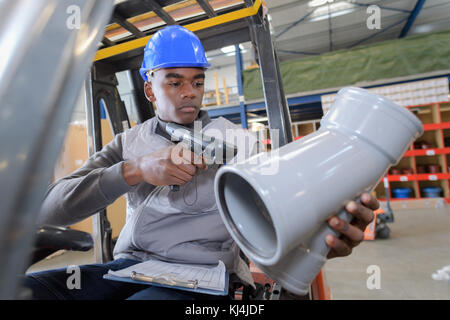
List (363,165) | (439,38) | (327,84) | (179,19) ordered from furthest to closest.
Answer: (327,84), (439,38), (179,19), (363,165)

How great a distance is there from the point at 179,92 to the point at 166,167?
1.45 ft

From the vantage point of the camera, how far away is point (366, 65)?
5336 mm

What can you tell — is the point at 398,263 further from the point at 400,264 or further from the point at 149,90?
the point at 149,90

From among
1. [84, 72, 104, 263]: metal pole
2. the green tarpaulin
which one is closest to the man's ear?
[84, 72, 104, 263]: metal pole

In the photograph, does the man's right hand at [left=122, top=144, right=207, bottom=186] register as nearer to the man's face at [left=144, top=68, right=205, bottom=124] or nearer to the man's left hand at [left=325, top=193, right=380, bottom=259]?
the man's face at [left=144, top=68, right=205, bottom=124]

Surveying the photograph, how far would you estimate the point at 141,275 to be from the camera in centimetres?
91

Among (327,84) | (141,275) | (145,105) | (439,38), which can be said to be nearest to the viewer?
(141,275)

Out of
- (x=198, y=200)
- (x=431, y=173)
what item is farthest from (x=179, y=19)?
(x=431, y=173)

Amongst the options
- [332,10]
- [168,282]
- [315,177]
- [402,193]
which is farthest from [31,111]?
[332,10]

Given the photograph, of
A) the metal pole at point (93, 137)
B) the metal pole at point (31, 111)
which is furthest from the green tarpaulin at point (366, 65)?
the metal pole at point (31, 111)

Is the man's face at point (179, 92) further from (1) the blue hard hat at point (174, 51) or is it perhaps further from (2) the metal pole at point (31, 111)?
(2) the metal pole at point (31, 111)

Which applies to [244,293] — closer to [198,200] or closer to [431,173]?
[198,200]

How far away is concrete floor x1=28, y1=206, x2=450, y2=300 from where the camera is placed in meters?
2.64
